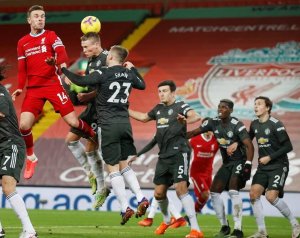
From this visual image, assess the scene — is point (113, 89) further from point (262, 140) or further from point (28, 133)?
point (262, 140)

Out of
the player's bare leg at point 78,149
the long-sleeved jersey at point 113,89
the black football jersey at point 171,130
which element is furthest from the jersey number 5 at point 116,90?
the black football jersey at point 171,130

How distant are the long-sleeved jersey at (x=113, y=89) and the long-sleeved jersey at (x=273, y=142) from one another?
8.23 feet

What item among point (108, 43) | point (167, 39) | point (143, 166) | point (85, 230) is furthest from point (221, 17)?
point (85, 230)

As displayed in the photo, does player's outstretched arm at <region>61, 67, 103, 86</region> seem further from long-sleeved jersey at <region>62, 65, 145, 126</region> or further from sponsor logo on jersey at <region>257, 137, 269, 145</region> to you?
sponsor logo on jersey at <region>257, 137, 269, 145</region>

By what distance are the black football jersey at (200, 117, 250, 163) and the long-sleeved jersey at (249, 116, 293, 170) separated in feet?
0.89

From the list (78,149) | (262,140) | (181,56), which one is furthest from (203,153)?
(181,56)

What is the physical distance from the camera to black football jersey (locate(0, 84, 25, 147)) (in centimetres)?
1126

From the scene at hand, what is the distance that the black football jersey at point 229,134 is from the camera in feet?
47.6

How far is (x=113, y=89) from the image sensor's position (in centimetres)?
1252

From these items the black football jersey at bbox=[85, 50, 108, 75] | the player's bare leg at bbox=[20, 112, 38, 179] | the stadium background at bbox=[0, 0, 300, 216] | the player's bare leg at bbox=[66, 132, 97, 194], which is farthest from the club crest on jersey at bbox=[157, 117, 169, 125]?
the stadium background at bbox=[0, 0, 300, 216]

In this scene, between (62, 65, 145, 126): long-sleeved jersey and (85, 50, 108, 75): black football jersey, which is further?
(85, 50, 108, 75): black football jersey

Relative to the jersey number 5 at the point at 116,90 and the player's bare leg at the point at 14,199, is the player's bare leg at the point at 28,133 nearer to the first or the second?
the jersey number 5 at the point at 116,90

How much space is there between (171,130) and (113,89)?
6.33 ft

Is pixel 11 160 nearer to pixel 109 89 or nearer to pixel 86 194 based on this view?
pixel 109 89
